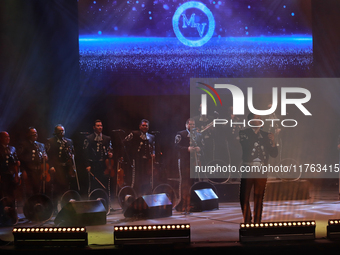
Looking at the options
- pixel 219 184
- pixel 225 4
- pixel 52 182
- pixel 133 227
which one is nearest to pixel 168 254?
pixel 133 227

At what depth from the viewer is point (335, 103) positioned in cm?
717

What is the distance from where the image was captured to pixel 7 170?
207 inches

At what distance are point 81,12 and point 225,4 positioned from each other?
2.75 metres

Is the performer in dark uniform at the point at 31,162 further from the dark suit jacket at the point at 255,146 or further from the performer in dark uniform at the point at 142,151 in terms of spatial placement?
the dark suit jacket at the point at 255,146

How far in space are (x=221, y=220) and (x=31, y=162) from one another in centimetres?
327

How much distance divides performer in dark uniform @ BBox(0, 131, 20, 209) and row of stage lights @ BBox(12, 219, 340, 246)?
1.83 meters

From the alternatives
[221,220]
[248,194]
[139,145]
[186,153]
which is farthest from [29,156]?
[248,194]

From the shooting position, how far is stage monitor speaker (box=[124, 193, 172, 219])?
533 cm

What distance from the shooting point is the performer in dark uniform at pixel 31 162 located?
568 cm

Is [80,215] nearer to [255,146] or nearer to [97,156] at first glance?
[97,156]

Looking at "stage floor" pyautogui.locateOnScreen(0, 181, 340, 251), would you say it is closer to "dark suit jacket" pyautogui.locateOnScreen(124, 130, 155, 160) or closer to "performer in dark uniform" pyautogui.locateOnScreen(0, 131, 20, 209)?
"performer in dark uniform" pyautogui.locateOnScreen(0, 131, 20, 209)

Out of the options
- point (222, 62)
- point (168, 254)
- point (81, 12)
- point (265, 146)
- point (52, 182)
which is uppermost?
point (81, 12)

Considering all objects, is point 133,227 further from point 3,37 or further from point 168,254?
point 3,37

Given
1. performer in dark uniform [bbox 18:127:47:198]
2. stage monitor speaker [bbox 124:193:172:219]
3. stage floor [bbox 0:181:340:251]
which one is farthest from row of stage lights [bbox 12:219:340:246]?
performer in dark uniform [bbox 18:127:47:198]
